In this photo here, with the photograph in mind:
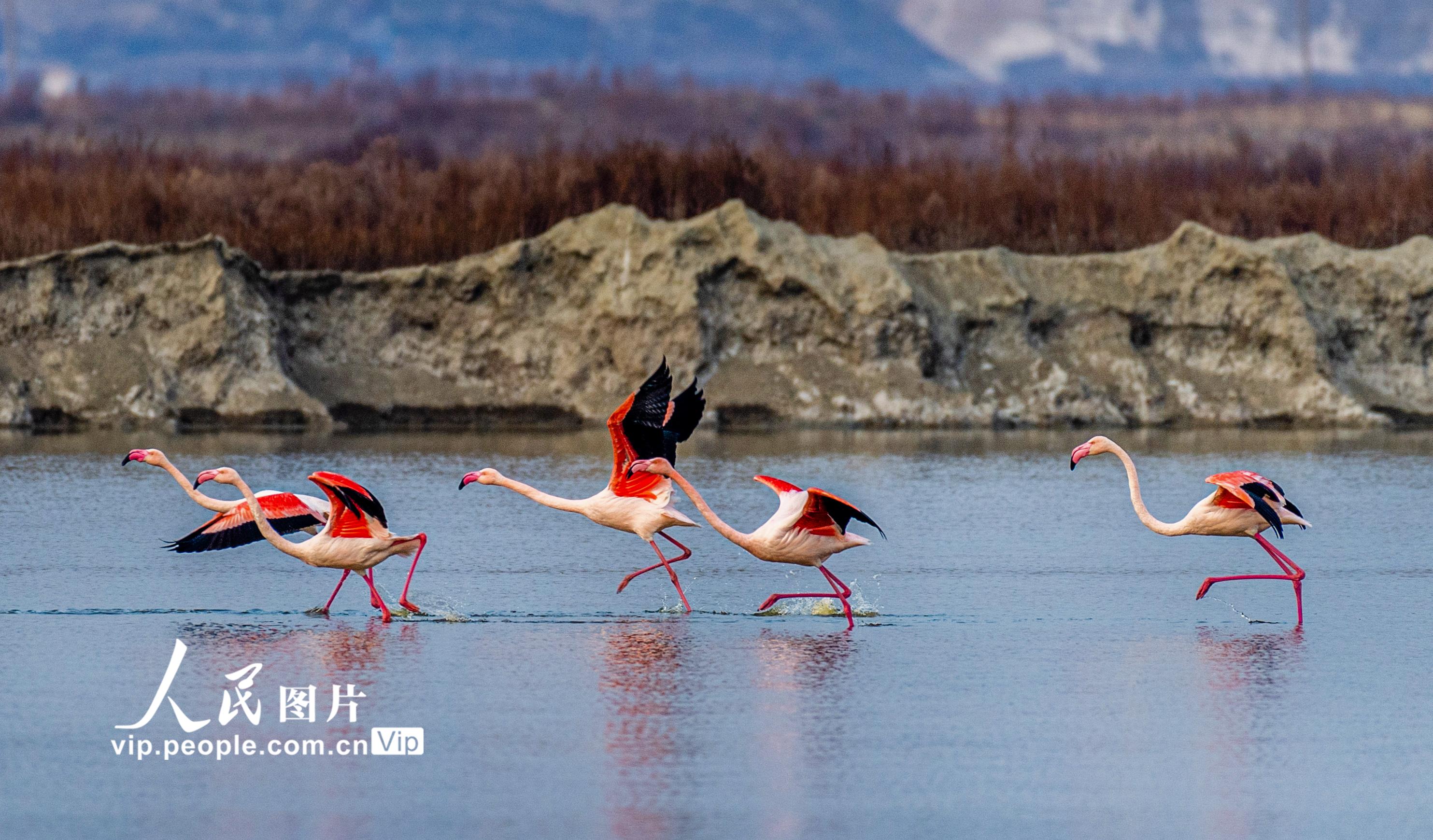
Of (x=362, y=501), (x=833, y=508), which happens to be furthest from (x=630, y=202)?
(x=362, y=501)

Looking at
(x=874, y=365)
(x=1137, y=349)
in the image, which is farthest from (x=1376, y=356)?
(x=874, y=365)

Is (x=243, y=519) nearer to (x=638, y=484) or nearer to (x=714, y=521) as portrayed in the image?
(x=638, y=484)

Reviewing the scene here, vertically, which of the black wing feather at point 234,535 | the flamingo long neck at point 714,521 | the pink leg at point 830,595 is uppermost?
the flamingo long neck at point 714,521

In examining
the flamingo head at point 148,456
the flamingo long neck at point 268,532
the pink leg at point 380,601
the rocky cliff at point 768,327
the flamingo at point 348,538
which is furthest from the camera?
the rocky cliff at point 768,327

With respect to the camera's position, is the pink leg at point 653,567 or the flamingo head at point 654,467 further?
the pink leg at point 653,567

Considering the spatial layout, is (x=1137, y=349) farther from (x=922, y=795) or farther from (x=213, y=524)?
(x=922, y=795)

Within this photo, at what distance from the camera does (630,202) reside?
2942 cm

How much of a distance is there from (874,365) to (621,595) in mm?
14707

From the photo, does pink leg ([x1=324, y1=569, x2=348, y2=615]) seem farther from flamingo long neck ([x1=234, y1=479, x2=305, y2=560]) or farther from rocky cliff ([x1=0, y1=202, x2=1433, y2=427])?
rocky cliff ([x1=0, y1=202, x2=1433, y2=427])

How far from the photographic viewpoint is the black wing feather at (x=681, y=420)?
12.2m

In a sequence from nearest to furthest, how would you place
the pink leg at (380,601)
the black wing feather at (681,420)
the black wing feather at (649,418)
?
1. the pink leg at (380,601)
2. the black wing feather at (649,418)
3. the black wing feather at (681,420)

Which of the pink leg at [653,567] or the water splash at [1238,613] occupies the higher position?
the pink leg at [653,567]

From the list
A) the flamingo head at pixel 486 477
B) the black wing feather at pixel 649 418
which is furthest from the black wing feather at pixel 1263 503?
the flamingo head at pixel 486 477

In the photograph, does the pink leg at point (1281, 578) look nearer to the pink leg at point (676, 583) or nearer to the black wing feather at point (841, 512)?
the black wing feather at point (841, 512)
